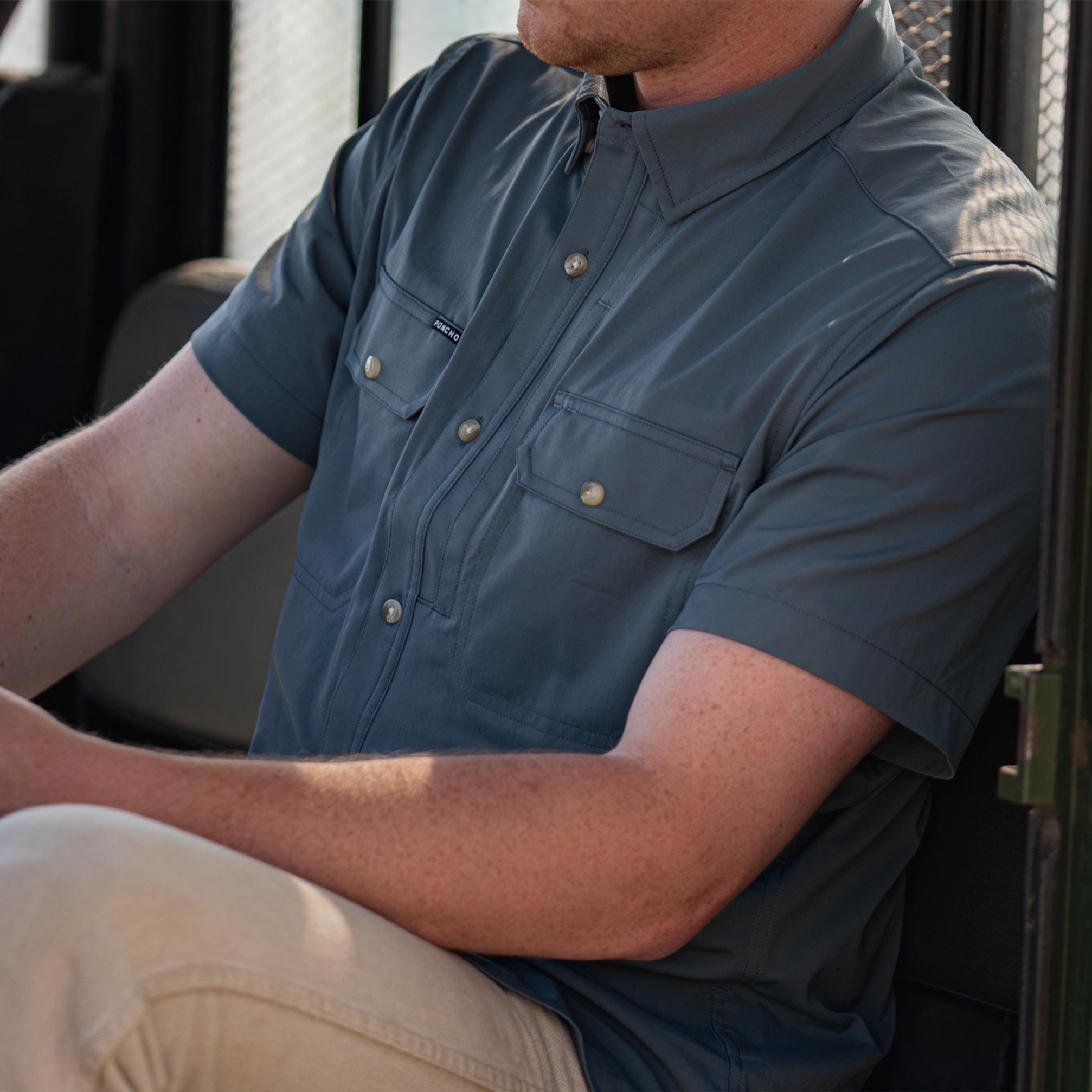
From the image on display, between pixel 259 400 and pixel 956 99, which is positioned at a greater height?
pixel 956 99

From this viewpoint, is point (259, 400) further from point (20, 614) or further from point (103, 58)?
point (103, 58)

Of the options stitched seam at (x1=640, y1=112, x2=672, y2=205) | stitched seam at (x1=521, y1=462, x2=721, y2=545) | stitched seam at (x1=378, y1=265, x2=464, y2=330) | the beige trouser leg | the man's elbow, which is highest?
stitched seam at (x1=640, y1=112, x2=672, y2=205)

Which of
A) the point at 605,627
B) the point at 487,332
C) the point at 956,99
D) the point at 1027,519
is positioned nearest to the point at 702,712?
the point at 605,627

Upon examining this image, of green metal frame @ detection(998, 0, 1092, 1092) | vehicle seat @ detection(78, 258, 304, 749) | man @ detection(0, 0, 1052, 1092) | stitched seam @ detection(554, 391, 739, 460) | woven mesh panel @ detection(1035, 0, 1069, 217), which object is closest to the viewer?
green metal frame @ detection(998, 0, 1092, 1092)

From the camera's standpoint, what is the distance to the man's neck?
1.21m

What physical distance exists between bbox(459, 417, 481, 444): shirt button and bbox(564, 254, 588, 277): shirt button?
0.15 m

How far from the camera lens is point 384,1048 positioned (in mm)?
878

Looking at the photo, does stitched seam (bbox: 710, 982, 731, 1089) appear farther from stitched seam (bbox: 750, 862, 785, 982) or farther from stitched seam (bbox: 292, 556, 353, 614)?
stitched seam (bbox: 292, 556, 353, 614)

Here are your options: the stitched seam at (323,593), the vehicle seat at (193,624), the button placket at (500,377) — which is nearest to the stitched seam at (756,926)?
the button placket at (500,377)

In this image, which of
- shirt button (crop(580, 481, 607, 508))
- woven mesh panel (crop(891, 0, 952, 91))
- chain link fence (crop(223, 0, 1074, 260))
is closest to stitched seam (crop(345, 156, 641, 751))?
shirt button (crop(580, 481, 607, 508))

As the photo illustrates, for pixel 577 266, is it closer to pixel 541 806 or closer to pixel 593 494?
pixel 593 494

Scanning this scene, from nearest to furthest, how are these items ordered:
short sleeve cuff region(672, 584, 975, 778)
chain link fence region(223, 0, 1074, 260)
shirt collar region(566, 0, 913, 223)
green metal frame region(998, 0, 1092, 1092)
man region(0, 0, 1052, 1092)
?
green metal frame region(998, 0, 1092, 1092) → man region(0, 0, 1052, 1092) → short sleeve cuff region(672, 584, 975, 778) → shirt collar region(566, 0, 913, 223) → chain link fence region(223, 0, 1074, 260)

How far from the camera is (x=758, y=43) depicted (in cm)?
123

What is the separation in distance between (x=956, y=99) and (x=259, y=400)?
2.58 ft
